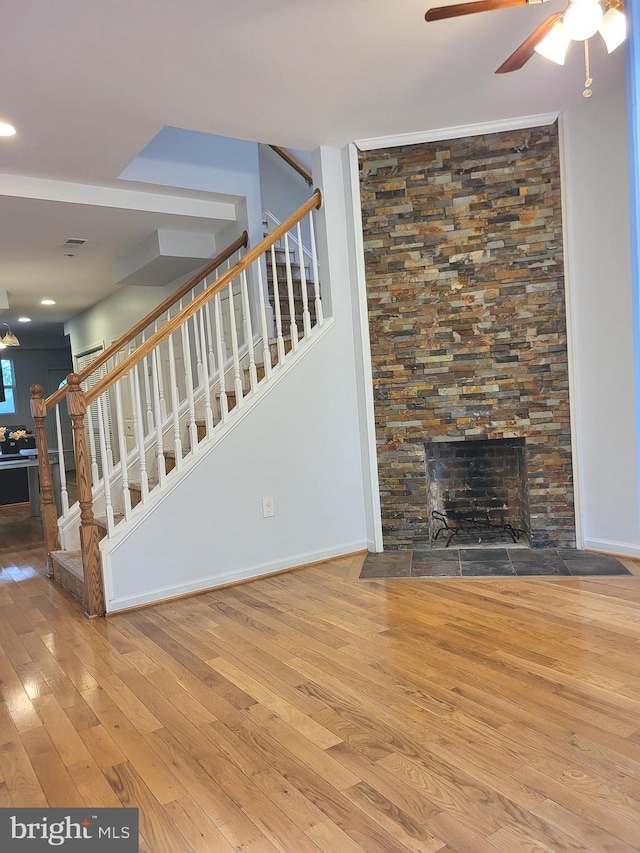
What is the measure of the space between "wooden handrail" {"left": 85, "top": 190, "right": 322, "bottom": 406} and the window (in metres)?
8.19

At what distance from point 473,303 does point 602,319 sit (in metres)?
0.75

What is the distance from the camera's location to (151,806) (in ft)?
5.38

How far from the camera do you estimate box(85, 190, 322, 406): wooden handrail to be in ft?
10.6

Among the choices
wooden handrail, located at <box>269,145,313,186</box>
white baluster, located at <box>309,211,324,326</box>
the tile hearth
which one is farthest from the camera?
wooden handrail, located at <box>269,145,313,186</box>

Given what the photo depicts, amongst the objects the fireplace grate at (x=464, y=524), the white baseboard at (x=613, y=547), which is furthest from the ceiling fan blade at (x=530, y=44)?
the fireplace grate at (x=464, y=524)

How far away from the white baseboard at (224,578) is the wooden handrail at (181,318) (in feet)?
3.22

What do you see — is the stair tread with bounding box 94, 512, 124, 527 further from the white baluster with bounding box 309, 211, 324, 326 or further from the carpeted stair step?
the white baluster with bounding box 309, 211, 324, 326

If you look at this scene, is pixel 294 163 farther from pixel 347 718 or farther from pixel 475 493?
pixel 347 718

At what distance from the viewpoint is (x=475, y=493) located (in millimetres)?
4262

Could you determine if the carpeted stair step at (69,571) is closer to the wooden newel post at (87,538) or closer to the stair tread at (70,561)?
the stair tread at (70,561)

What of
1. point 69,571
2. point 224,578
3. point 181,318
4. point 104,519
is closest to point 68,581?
point 69,571

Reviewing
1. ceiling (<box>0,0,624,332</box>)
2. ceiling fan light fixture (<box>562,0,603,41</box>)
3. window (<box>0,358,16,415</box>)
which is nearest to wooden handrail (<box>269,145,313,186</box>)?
ceiling (<box>0,0,624,332</box>)

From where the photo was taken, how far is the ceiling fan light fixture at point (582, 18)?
1.94m

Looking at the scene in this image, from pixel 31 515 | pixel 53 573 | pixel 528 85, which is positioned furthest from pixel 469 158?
pixel 31 515
